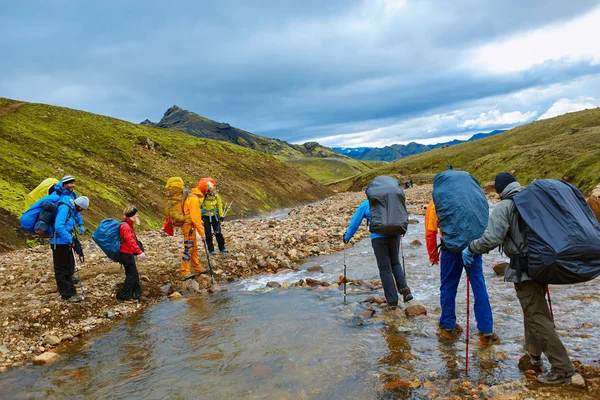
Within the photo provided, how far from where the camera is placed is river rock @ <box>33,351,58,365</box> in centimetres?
741

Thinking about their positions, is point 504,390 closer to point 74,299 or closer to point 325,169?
point 74,299

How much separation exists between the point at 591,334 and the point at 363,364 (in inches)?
173

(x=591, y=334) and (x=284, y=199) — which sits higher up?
(x=284, y=199)

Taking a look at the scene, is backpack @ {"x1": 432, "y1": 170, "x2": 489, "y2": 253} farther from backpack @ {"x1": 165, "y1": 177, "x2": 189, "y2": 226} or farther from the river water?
backpack @ {"x1": 165, "y1": 177, "x2": 189, "y2": 226}

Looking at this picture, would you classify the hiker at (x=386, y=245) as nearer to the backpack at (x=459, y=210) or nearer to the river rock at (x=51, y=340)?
the backpack at (x=459, y=210)

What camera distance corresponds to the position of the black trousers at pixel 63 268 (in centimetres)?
953

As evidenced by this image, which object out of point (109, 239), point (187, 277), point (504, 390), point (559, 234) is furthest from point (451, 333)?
point (109, 239)

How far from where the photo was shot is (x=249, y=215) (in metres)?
40.4

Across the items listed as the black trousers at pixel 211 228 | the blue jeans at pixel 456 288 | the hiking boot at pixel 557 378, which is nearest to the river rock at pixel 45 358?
the black trousers at pixel 211 228

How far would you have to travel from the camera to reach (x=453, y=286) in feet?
24.0

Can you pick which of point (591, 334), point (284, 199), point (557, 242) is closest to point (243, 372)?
point (557, 242)

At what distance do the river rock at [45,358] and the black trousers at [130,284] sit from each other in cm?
310

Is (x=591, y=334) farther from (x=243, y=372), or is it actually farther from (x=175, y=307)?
(x=175, y=307)

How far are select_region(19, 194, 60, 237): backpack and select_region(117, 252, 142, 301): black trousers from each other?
83.9 inches
